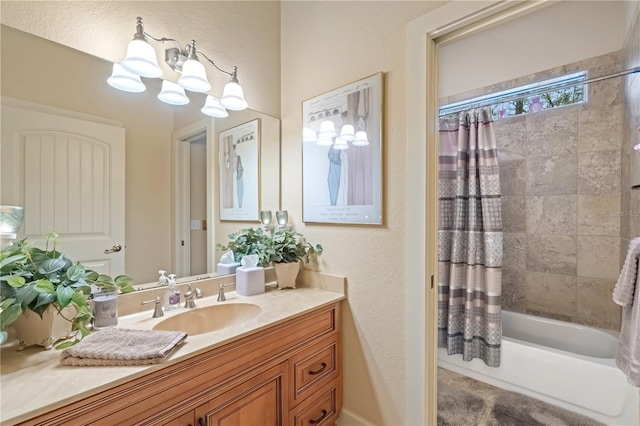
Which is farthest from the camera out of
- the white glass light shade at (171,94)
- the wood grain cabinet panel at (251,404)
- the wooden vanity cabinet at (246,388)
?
the white glass light shade at (171,94)

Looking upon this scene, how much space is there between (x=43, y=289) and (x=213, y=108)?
3.73 feet

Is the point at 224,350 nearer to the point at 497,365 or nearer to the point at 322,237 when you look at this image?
the point at 322,237

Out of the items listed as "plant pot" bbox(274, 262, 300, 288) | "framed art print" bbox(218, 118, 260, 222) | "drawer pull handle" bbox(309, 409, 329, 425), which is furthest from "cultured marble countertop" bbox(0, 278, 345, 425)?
"framed art print" bbox(218, 118, 260, 222)

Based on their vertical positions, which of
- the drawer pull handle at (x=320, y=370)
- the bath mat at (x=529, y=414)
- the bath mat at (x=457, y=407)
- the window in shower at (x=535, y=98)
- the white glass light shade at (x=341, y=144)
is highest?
the window in shower at (x=535, y=98)

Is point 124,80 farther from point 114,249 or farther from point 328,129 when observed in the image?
point 328,129

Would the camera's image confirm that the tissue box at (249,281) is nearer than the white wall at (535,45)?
Yes

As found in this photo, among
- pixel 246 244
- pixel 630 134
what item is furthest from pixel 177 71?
pixel 630 134

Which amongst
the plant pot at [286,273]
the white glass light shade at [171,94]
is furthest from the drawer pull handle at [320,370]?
the white glass light shade at [171,94]

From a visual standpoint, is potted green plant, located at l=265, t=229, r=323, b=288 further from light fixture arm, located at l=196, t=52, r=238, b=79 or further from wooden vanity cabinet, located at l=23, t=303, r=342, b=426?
light fixture arm, located at l=196, t=52, r=238, b=79

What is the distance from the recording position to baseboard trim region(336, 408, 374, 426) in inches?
58.2

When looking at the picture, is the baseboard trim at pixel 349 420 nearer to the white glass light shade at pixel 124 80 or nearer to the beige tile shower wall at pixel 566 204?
the beige tile shower wall at pixel 566 204

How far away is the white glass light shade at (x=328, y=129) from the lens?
5.19 ft

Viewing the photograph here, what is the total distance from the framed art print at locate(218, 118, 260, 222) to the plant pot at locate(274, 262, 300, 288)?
386mm

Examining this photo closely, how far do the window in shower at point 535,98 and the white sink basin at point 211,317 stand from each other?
2.12m
